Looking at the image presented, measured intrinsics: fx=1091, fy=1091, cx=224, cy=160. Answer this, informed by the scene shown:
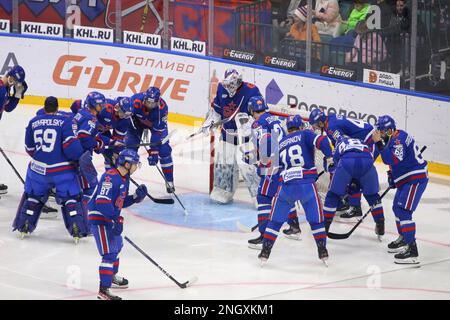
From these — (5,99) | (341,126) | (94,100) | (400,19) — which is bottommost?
(341,126)

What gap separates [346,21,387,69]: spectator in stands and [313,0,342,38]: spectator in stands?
1.03 feet

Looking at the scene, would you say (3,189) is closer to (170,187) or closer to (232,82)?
(170,187)

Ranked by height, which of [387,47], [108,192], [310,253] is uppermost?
[387,47]

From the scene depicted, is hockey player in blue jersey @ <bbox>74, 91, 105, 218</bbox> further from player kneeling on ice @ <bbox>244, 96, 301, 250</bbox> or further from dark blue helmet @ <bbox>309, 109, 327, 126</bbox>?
dark blue helmet @ <bbox>309, 109, 327, 126</bbox>

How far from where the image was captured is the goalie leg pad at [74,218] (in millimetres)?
9422

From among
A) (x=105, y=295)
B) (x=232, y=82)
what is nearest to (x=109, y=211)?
(x=105, y=295)

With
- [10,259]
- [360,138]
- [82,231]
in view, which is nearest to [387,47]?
[360,138]

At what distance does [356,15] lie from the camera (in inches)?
498

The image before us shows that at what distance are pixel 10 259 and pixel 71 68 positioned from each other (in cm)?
598

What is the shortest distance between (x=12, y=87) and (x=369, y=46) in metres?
4.19

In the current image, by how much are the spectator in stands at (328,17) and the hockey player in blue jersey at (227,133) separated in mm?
2369

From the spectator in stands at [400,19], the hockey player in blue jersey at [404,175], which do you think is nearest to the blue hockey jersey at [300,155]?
the hockey player in blue jersey at [404,175]

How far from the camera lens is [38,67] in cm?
1464
